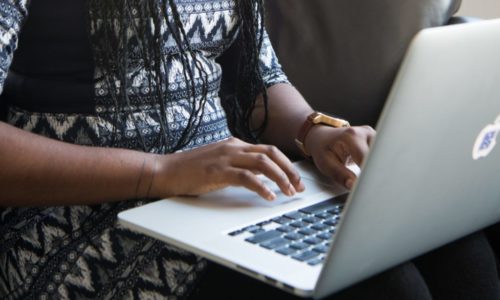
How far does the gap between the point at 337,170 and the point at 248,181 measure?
165 millimetres

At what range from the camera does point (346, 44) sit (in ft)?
5.23

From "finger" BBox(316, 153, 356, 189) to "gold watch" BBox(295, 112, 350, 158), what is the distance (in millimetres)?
69

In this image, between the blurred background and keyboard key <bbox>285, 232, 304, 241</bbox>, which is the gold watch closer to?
keyboard key <bbox>285, 232, 304, 241</bbox>

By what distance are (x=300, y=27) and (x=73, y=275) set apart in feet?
2.59

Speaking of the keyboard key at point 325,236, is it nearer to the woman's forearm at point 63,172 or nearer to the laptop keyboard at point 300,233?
the laptop keyboard at point 300,233

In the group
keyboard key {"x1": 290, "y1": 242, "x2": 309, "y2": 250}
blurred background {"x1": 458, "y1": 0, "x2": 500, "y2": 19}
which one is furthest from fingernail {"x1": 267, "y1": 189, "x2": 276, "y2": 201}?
blurred background {"x1": 458, "y1": 0, "x2": 500, "y2": 19}

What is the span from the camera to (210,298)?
991 millimetres

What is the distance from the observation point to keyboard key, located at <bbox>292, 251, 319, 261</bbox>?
80 centimetres

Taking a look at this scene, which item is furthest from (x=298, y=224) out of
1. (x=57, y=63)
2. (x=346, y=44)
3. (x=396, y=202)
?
(x=346, y=44)

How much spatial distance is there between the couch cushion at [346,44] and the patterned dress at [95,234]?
0.51 metres

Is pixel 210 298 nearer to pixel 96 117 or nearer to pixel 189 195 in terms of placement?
pixel 189 195

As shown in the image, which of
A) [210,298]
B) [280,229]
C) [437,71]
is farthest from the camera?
[210,298]

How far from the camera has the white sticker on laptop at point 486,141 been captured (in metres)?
0.80

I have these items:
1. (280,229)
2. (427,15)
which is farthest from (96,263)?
(427,15)
